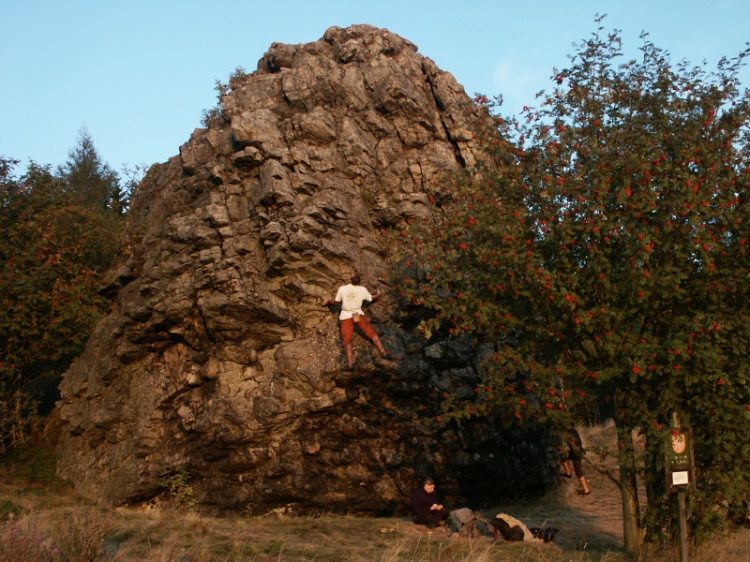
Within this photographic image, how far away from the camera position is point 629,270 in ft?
33.0

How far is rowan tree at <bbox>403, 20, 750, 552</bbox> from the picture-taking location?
979 cm

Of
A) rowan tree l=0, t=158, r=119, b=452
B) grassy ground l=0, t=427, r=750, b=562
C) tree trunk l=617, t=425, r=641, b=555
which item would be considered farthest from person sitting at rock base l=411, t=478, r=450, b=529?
rowan tree l=0, t=158, r=119, b=452

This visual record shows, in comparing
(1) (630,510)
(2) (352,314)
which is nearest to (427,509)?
(1) (630,510)

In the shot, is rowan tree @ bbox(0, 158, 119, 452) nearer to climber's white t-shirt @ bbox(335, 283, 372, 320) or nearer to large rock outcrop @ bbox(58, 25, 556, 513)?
large rock outcrop @ bbox(58, 25, 556, 513)

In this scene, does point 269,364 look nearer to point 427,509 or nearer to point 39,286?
point 427,509

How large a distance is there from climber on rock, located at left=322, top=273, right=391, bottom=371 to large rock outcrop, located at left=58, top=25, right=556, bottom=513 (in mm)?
319

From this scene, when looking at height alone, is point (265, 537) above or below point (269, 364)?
below

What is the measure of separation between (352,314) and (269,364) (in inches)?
83.8

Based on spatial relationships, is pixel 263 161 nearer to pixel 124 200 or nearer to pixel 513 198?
pixel 513 198

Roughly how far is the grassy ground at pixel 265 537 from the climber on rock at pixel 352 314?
11.6 ft

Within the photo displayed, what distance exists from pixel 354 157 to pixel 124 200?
45.6 ft

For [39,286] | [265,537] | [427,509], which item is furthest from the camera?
[39,286]

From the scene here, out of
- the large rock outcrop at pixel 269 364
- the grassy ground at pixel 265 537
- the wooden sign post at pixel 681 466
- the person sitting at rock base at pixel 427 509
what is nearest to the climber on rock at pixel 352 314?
the large rock outcrop at pixel 269 364

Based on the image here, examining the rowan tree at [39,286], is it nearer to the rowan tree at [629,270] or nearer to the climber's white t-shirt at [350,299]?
the climber's white t-shirt at [350,299]
